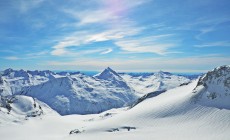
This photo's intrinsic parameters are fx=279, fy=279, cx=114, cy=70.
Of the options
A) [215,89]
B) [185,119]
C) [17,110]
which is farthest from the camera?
[17,110]

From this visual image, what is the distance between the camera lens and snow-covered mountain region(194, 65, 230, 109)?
75250 mm

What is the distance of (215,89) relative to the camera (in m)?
80.2

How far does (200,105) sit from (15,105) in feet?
460

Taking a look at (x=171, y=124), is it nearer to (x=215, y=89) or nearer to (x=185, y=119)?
(x=185, y=119)

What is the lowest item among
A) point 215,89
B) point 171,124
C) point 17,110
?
point 17,110

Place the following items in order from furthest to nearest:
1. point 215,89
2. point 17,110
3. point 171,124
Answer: point 17,110
point 215,89
point 171,124

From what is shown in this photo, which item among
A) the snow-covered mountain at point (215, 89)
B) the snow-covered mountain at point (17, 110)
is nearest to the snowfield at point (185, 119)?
the snow-covered mountain at point (215, 89)

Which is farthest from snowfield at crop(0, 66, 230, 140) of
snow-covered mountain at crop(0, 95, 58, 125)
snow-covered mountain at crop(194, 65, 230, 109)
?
snow-covered mountain at crop(0, 95, 58, 125)

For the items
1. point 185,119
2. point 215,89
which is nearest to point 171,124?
point 185,119

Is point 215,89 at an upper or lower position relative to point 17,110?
upper

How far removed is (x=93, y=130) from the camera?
8356 cm

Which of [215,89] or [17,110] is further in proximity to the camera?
[17,110]

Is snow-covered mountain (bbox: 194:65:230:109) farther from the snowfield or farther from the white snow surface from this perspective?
the white snow surface

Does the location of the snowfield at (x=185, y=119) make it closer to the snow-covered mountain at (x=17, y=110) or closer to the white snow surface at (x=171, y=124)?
the white snow surface at (x=171, y=124)
